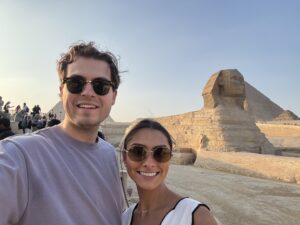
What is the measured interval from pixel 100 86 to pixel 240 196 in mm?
7483

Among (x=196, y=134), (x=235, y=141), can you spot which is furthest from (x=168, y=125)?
(x=235, y=141)

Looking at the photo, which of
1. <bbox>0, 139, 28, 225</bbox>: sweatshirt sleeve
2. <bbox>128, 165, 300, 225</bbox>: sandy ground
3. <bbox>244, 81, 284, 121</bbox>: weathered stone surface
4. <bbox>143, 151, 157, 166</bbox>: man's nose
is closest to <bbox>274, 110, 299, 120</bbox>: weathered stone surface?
<bbox>244, 81, 284, 121</bbox>: weathered stone surface

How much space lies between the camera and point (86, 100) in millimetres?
1981

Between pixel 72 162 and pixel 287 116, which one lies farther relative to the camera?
pixel 287 116

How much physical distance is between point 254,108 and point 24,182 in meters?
59.6

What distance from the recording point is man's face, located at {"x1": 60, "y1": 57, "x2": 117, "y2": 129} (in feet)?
6.35

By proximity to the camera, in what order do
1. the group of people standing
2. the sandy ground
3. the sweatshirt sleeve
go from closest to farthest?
the sweatshirt sleeve
the group of people standing
the sandy ground

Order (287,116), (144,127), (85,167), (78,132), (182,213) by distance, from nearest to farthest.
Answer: (182,213), (85,167), (78,132), (144,127), (287,116)

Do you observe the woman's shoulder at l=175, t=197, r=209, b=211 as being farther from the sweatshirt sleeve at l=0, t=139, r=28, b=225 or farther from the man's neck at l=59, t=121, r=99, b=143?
the sweatshirt sleeve at l=0, t=139, r=28, b=225

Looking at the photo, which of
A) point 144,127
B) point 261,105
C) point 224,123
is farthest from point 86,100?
point 261,105

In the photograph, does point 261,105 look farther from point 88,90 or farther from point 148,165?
point 88,90

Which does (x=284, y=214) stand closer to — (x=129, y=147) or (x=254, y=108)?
(x=129, y=147)

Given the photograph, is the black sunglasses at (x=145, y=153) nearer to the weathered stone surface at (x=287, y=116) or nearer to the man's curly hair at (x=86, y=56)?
the man's curly hair at (x=86, y=56)

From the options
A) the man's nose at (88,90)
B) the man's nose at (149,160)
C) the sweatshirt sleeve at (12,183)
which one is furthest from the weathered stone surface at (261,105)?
the sweatshirt sleeve at (12,183)
